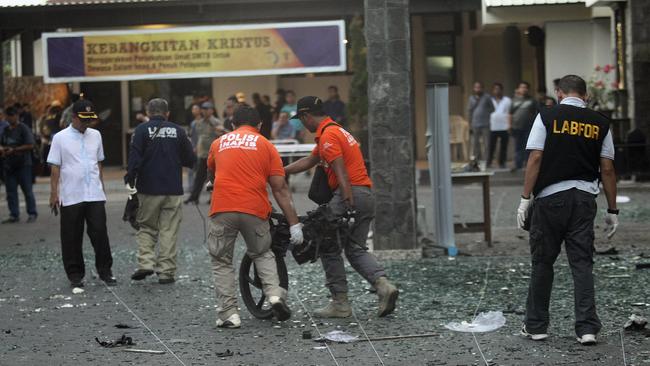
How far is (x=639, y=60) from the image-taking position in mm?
22469

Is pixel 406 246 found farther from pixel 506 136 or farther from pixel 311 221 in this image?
pixel 506 136

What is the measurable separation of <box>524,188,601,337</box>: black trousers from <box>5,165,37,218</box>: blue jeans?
11.1 metres

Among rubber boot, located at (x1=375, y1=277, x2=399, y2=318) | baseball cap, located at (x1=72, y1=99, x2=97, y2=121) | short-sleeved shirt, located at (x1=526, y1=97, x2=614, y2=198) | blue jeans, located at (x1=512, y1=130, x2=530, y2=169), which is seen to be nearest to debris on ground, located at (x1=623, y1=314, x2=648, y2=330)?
short-sleeved shirt, located at (x1=526, y1=97, x2=614, y2=198)

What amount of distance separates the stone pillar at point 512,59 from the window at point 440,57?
1.41 meters

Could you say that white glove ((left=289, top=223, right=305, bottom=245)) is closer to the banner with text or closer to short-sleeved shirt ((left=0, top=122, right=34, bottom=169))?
short-sleeved shirt ((left=0, top=122, right=34, bottom=169))

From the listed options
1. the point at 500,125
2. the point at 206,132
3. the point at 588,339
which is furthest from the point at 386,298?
the point at 500,125

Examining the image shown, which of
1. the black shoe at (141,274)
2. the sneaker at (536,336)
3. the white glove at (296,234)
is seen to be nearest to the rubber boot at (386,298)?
the white glove at (296,234)

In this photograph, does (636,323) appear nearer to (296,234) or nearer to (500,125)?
(296,234)

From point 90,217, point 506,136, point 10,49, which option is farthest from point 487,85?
point 90,217

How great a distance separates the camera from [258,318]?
376 inches

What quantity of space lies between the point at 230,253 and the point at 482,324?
6.52 feet

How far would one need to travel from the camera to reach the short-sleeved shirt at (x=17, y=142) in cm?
1778

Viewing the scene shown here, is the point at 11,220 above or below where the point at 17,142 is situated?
below

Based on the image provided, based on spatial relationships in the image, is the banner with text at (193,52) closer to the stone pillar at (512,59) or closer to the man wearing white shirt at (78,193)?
the stone pillar at (512,59)
